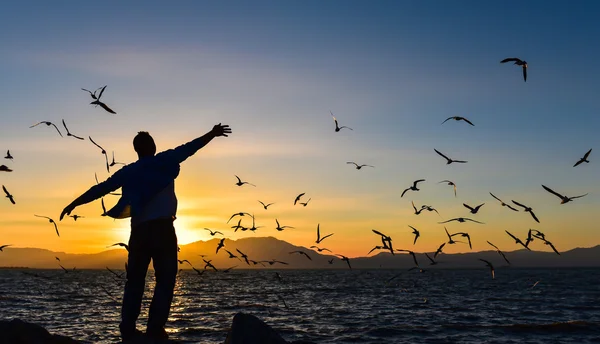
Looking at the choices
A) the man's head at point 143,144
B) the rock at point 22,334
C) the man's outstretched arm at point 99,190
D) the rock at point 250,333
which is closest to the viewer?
the man's outstretched arm at point 99,190

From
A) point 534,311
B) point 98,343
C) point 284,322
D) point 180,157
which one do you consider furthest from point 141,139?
point 534,311

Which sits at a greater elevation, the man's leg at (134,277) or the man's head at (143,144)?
the man's head at (143,144)

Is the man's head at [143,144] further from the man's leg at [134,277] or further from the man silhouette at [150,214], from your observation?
the man's leg at [134,277]

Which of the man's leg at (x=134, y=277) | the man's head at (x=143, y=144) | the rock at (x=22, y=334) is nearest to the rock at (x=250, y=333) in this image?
the man's leg at (x=134, y=277)

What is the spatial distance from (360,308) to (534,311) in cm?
1376

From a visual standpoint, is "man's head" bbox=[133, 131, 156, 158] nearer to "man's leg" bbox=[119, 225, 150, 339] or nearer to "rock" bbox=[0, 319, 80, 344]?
"man's leg" bbox=[119, 225, 150, 339]

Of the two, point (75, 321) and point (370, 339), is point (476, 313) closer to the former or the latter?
point (370, 339)

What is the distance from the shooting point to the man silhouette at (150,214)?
8.02 meters

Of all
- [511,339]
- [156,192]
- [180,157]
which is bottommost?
[511,339]

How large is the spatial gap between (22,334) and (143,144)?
12.7ft

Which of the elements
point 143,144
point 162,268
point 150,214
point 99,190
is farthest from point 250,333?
point 143,144

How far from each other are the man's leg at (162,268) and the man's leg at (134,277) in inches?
6.8

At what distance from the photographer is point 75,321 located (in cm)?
3023

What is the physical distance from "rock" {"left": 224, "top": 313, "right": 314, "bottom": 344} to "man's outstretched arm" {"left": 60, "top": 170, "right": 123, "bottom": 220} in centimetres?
324
